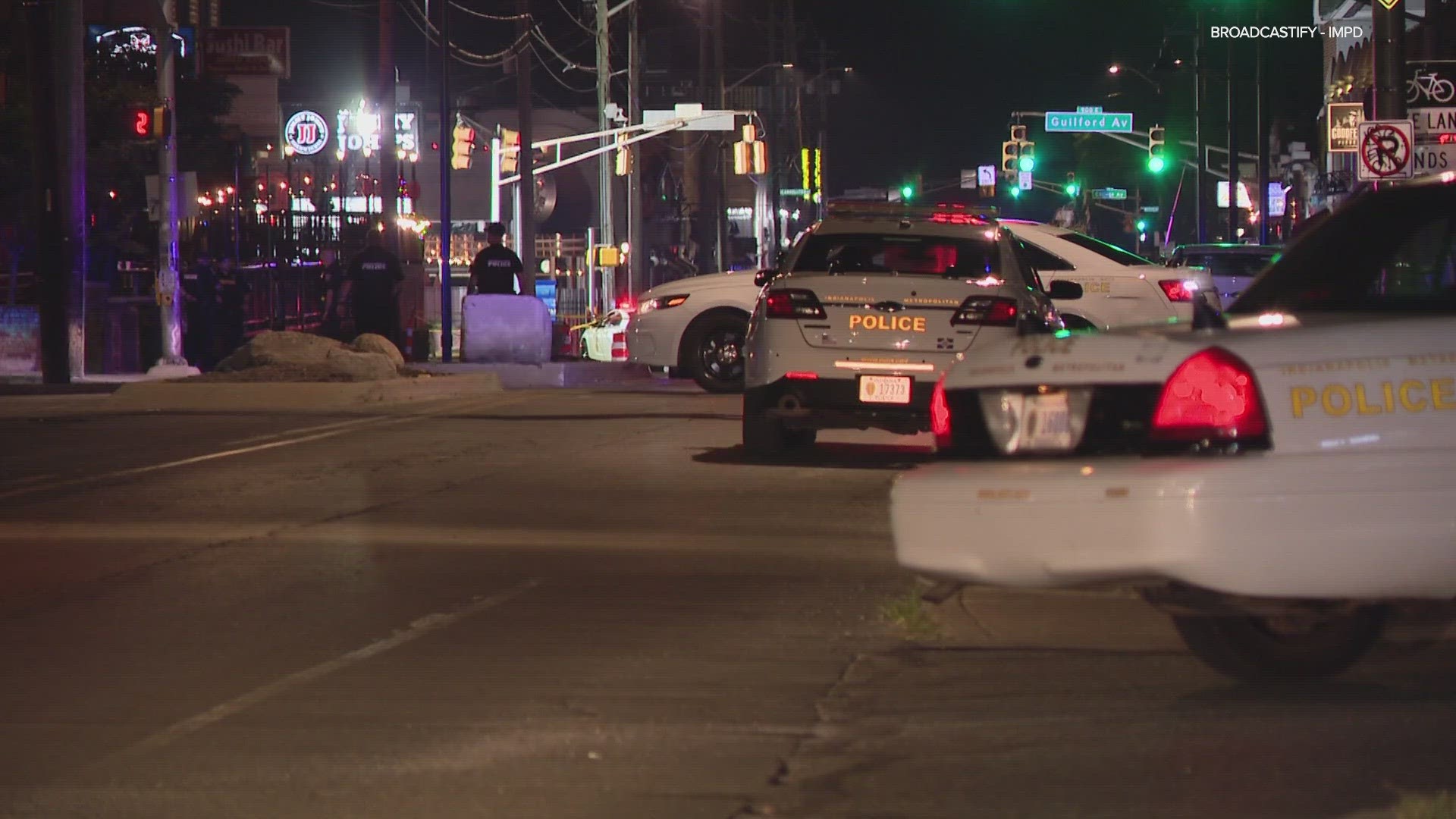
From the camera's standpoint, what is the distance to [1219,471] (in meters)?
5.79

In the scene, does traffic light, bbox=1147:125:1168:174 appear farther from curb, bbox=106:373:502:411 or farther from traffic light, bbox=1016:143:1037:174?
curb, bbox=106:373:502:411

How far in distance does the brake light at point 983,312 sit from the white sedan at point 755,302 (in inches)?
254

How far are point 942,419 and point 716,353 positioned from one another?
13475 millimetres

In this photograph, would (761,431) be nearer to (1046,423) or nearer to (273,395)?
(1046,423)

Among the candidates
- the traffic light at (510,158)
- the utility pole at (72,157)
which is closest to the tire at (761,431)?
the utility pole at (72,157)

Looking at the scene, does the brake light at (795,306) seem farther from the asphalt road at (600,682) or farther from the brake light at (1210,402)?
the brake light at (1210,402)

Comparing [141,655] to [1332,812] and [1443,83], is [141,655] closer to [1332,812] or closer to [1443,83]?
[1332,812]

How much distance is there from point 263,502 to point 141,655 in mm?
4547

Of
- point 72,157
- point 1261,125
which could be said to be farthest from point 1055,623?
point 1261,125

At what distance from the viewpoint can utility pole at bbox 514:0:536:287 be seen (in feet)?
118

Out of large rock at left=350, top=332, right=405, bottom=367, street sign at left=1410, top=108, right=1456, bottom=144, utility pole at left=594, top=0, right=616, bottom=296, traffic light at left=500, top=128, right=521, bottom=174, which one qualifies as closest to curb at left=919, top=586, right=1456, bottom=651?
street sign at left=1410, top=108, right=1456, bottom=144

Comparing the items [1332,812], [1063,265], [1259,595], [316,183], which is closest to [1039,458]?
[1259,595]

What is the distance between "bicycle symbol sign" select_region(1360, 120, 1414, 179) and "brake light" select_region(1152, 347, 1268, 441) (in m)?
13.3

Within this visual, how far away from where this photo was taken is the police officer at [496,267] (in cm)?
2486
